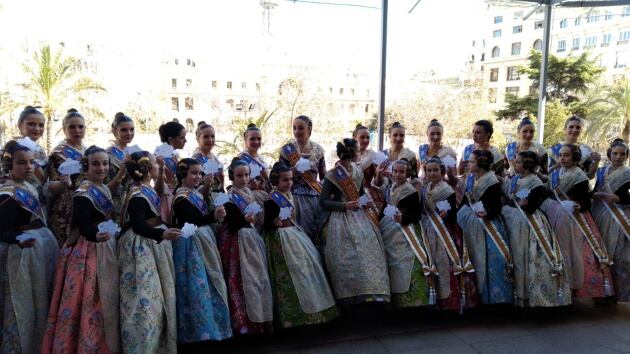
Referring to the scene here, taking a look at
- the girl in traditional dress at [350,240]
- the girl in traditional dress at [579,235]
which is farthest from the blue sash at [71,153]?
the girl in traditional dress at [579,235]

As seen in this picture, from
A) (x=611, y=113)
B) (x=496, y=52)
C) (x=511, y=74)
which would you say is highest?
(x=496, y=52)

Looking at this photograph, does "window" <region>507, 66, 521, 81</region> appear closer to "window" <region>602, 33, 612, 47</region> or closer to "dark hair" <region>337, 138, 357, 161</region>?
"window" <region>602, 33, 612, 47</region>

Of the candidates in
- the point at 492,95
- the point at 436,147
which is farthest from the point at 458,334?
the point at 492,95

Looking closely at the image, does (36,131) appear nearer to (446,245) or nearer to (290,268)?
(290,268)

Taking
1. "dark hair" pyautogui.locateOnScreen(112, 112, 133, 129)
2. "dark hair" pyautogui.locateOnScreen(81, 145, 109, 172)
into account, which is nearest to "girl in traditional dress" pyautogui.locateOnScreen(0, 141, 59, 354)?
"dark hair" pyautogui.locateOnScreen(81, 145, 109, 172)

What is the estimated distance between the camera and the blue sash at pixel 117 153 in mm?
3422

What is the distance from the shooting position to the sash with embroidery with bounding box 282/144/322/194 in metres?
3.94

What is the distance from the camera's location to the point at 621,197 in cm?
401

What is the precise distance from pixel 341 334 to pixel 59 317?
76.2 inches

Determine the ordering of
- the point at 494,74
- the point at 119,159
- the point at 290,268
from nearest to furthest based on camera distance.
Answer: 1. the point at 290,268
2. the point at 119,159
3. the point at 494,74

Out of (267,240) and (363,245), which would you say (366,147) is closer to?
(363,245)

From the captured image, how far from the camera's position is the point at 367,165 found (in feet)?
13.8

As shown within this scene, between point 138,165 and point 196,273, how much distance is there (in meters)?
0.78

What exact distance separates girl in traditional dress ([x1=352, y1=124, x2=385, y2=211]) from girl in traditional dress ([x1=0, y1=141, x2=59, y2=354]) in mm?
2535
